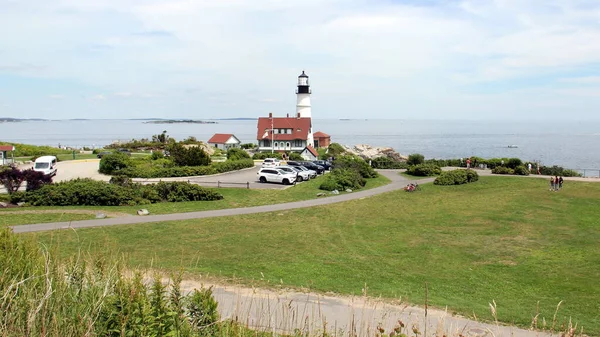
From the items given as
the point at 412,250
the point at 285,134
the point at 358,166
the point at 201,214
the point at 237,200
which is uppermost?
the point at 285,134

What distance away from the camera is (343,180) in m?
35.8

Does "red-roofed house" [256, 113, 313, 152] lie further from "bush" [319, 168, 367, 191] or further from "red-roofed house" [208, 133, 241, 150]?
"bush" [319, 168, 367, 191]

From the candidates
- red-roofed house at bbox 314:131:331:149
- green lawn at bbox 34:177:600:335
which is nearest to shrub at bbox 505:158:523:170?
green lawn at bbox 34:177:600:335

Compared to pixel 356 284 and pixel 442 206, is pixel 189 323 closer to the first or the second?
pixel 356 284

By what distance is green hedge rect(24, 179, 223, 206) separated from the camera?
26980mm

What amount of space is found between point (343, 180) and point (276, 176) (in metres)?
5.11

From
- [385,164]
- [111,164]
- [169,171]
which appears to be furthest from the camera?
[385,164]

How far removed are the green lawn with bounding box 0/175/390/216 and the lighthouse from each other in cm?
4297

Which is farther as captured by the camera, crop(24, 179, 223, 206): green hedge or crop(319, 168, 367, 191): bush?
crop(319, 168, 367, 191): bush

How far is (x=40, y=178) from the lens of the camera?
28.6m

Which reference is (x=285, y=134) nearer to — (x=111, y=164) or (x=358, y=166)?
(x=358, y=166)

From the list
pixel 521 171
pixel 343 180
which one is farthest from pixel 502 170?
pixel 343 180

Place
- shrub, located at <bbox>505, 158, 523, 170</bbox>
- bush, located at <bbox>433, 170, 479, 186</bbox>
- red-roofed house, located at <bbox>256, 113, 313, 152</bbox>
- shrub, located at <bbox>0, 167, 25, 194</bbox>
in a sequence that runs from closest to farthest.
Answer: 1. shrub, located at <bbox>0, 167, 25, 194</bbox>
2. bush, located at <bbox>433, 170, 479, 186</bbox>
3. shrub, located at <bbox>505, 158, 523, 170</bbox>
4. red-roofed house, located at <bbox>256, 113, 313, 152</bbox>

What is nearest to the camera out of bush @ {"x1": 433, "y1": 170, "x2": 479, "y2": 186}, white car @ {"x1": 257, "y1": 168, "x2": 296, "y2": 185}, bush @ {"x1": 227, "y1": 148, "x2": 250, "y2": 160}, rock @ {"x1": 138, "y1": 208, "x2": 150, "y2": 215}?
rock @ {"x1": 138, "y1": 208, "x2": 150, "y2": 215}
